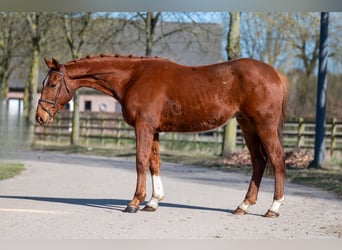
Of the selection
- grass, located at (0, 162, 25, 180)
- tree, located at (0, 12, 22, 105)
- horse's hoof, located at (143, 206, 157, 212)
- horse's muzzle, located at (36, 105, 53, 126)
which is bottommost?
grass, located at (0, 162, 25, 180)

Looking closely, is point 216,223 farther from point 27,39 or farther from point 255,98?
point 27,39

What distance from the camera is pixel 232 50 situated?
2052cm

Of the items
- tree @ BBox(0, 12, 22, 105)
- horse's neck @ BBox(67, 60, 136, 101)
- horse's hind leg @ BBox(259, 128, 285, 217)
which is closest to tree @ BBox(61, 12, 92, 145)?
tree @ BBox(0, 12, 22, 105)

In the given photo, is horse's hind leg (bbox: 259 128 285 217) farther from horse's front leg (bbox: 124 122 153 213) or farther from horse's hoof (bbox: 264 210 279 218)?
horse's front leg (bbox: 124 122 153 213)

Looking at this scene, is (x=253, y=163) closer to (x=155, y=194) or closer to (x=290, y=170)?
(x=155, y=194)

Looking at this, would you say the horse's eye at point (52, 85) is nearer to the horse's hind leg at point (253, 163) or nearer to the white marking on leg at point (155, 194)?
the white marking on leg at point (155, 194)

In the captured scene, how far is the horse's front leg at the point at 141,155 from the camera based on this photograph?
9031mm

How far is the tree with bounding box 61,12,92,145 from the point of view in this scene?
2925 cm

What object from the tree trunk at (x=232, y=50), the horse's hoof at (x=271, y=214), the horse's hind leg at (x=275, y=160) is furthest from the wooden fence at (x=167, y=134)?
the horse's hoof at (x=271, y=214)

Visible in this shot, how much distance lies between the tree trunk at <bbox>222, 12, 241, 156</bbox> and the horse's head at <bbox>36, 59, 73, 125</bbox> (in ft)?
36.3

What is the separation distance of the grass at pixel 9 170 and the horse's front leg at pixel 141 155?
6028 millimetres

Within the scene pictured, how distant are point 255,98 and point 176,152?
1750 centimetres

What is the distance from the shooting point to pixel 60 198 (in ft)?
35.2

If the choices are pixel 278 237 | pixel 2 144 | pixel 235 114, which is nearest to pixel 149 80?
pixel 235 114
